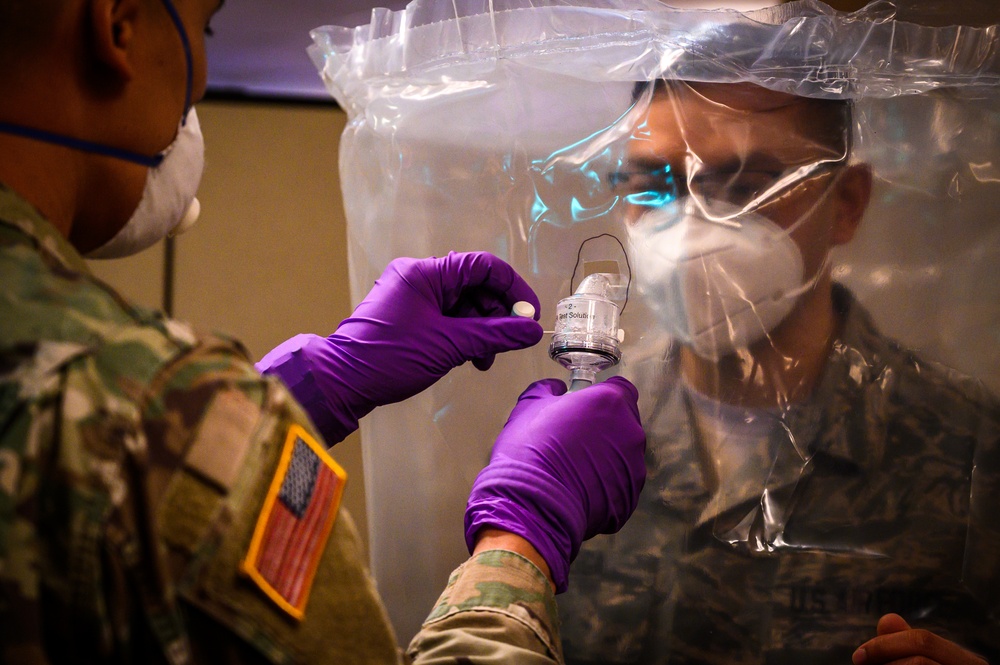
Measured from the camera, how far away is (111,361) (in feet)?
1.59

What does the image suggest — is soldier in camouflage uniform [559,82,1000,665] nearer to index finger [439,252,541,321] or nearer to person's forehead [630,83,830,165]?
person's forehead [630,83,830,165]

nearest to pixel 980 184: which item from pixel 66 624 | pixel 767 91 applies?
pixel 767 91

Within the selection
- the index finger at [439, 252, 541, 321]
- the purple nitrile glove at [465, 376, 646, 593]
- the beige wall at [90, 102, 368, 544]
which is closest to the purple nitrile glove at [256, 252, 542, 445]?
the index finger at [439, 252, 541, 321]

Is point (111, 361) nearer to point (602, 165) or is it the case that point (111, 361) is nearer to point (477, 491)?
point (477, 491)

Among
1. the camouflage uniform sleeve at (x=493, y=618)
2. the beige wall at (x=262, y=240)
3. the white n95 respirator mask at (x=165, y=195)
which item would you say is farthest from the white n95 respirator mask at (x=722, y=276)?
the beige wall at (x=262, y=240)

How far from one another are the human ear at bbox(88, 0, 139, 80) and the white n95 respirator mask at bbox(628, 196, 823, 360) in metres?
0.70

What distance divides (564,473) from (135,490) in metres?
0.55

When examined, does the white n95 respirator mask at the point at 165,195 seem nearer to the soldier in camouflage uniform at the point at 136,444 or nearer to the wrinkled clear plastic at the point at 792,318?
the soldier in camouflage uniform at the point at 136,444

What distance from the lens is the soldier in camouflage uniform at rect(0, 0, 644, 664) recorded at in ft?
1.46

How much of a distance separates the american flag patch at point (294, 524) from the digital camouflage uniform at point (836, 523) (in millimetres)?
614

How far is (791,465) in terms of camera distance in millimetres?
1044

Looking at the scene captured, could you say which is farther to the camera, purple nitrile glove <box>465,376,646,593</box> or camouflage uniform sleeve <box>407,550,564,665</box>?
purple nitrile glove <box>465,376,646,593</box>

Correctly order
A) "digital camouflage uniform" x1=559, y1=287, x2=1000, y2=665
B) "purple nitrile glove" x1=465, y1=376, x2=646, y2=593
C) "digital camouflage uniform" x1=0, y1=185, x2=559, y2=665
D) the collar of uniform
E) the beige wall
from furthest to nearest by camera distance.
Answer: the beige wall, "digital camouflage uniform" x1=559, y1=287, x2=1000, y2=665, "purple nitrile glove" x1=465, y1=376, x2=646, y2=593, the collar of uniform, "digital camouflage uniform" x1=0, y1=185, x2=559, y2=665

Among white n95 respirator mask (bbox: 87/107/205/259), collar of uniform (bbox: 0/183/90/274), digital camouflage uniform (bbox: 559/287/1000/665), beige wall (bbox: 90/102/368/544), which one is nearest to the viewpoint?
collar of uniform (bbox: 0/183/90/274)
